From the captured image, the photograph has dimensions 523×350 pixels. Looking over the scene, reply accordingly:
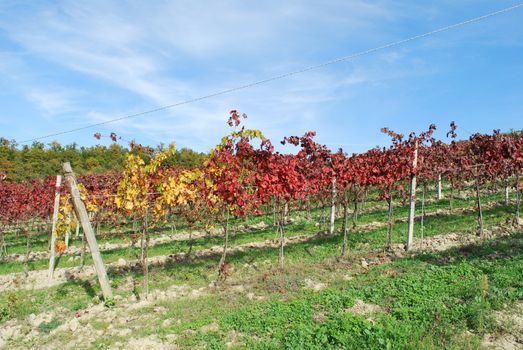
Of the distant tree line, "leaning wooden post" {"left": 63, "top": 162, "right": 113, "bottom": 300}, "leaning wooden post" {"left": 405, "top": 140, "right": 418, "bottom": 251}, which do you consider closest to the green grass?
"leaning wooden post" {"left": 63, "top": 162, "right": 113, "bottom": 300}

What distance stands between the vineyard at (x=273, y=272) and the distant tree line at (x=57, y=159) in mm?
37542

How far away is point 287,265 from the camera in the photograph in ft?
33.3

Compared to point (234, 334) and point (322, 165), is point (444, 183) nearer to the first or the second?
point (322, 165)

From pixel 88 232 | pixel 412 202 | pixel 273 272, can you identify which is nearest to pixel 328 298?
pixel 273 272

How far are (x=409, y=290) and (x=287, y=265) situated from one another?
11.6 feet

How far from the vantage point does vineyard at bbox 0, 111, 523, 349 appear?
241 inches

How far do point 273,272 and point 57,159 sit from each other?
177 feet

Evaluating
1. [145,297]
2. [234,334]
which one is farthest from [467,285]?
[145,297]

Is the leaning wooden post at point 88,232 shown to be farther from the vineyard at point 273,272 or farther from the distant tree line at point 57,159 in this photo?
the distant tree line at point 57,159

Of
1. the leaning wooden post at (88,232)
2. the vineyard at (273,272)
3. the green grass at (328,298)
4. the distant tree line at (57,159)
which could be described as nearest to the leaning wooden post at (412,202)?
the vineyard at (273,272)

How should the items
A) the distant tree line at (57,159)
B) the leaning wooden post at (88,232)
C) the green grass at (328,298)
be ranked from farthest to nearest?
1. the distant tree line at (57,159)
2. the leaning wooden post at (88,232)
3. the green grass at (328,298)

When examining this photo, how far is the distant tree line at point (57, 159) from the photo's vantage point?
50031 millimetres

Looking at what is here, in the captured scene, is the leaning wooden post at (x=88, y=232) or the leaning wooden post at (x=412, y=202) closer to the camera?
the leaning wooden post at (x=88, y=232)

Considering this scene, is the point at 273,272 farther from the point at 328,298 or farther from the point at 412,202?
the point at 412,202
